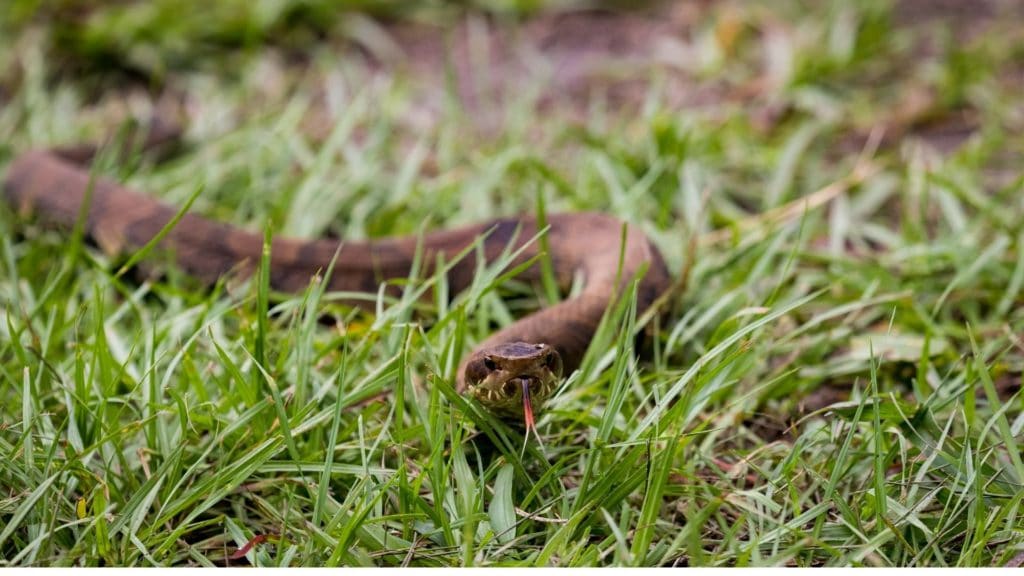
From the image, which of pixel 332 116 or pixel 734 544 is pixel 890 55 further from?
pixel 734 544

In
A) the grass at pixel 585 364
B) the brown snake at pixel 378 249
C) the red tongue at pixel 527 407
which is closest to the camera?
the grass at pixel 585 364

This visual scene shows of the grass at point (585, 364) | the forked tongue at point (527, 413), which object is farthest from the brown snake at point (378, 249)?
the forked tongue at point (527, 413)

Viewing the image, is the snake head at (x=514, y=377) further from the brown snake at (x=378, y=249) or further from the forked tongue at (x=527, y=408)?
the brown snake at (x=378, y=249)

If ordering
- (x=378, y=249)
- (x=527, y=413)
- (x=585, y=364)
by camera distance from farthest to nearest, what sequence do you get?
(x=378, y=249), (x=585, y=364), (x=527, y=413)

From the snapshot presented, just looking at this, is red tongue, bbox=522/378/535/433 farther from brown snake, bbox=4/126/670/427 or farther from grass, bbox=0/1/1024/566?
brown snake, bbox=4/126/670/427

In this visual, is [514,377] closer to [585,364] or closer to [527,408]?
[527,408]

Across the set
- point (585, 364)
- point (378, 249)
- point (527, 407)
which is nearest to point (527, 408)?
point (527, 407)
